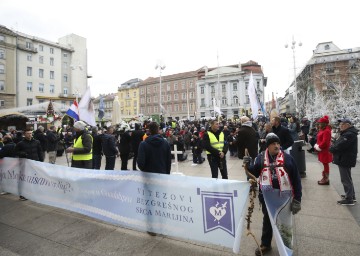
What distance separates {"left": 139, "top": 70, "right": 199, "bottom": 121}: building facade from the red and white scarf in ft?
230

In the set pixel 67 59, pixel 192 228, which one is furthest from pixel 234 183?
pixel 67 59

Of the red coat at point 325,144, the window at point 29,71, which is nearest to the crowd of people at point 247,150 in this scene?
the red coat at point 325,144

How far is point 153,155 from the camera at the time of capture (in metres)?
3.98

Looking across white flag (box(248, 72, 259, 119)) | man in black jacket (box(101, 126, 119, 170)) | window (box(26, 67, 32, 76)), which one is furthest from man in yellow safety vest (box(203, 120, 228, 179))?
window (box(26, 67, 32, 76))

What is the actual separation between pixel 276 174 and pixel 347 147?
2.89 meters

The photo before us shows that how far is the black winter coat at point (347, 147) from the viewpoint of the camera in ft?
15.6

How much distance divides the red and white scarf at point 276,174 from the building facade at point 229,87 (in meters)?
62.0

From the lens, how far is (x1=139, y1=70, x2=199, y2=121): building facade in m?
75.3

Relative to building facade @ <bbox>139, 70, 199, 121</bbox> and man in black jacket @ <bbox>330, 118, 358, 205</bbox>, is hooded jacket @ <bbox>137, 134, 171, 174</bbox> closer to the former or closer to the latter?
man in black jacket @ <bbox>330, 118, 358, 205</bbox>

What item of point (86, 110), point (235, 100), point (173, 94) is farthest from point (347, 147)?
point (173, 94)

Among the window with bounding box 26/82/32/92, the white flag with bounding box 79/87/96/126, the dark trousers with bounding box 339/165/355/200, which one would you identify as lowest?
the dark trousers with bounding box 339/165/355/200

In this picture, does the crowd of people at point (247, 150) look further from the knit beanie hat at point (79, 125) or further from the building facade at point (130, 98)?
the building facade at point (130, 98)

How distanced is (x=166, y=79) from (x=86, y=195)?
255ft

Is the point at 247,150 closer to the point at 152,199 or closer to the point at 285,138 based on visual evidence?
the point at 285,138
